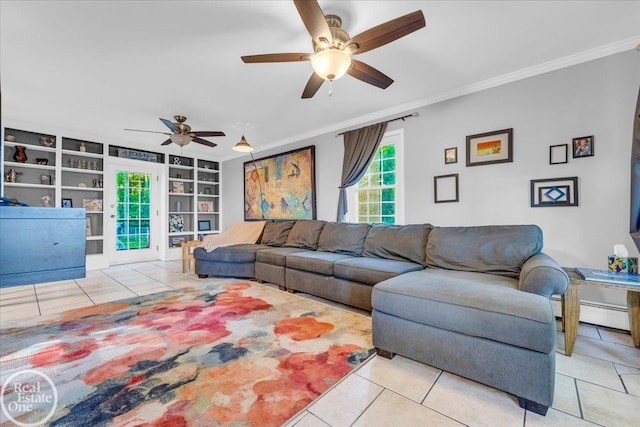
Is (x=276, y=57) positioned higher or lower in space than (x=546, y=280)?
higher

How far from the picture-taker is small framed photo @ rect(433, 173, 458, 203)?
3.41m

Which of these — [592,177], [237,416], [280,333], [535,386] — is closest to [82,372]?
[237,416]

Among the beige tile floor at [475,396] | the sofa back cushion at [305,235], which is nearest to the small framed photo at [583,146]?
the beige tile floor at [475,396]

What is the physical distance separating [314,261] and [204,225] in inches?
179

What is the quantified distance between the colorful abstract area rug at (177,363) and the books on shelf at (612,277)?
1.70 meters

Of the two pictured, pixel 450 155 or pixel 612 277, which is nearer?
pixel 612 277

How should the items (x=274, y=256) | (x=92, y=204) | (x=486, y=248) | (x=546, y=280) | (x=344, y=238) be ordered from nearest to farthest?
(x=546, y=280) → (x=486, y=248) → (x=344, y=238) → (x=274, y=256) → (x=92, y=204)

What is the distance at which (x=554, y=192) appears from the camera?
280 centimetres

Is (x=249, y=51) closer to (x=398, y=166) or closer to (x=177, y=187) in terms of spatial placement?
(x=398, y=166)

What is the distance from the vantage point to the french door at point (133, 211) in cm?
558

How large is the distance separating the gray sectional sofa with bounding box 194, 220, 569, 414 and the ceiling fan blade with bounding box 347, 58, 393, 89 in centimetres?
155

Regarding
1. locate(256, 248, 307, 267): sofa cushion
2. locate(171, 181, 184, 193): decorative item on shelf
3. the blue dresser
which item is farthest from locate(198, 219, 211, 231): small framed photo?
the blue dresser

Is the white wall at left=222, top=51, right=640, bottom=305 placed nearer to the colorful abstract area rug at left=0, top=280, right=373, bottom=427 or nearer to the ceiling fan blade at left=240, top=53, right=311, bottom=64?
the colorful abstract area rug at left=0, top=280, right=373, bottom=427

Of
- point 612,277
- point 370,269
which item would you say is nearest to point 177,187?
point 370,269
